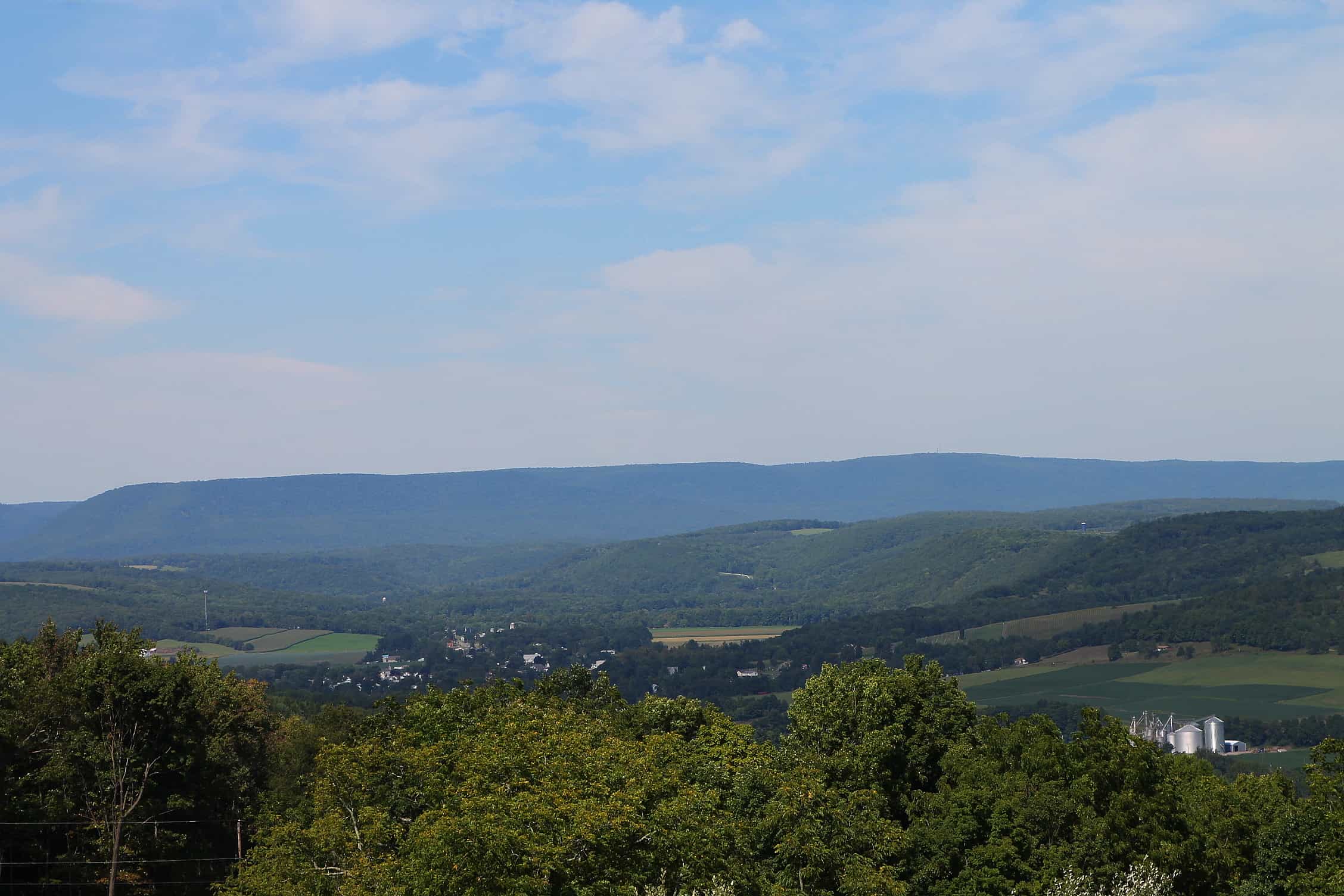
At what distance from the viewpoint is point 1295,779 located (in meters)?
132

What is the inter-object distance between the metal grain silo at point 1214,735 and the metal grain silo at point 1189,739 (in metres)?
0.58

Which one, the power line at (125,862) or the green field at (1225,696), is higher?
the power line at (125,862)

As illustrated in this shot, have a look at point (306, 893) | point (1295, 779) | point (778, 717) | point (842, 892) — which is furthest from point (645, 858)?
point (778, 717)

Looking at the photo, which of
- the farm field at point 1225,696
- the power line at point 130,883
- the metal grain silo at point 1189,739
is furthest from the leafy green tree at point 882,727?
the farm field at point 1225,696

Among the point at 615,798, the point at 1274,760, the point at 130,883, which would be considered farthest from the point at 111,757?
the point at 1274,760

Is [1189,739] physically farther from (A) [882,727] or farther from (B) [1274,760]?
(A) [882,727]

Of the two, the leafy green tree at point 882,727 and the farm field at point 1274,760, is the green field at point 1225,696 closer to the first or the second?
the farm field at point 1274,760

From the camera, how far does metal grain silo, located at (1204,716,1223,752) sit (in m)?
151

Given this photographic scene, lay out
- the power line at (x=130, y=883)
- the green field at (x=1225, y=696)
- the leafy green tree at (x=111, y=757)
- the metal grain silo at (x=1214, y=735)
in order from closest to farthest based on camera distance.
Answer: the power line at (x=130, y=883) → the leafy green tree at (x=111, y=757) → the metal grain silo at (x=1214, y=735) → the green field at (x=1225, y=696)

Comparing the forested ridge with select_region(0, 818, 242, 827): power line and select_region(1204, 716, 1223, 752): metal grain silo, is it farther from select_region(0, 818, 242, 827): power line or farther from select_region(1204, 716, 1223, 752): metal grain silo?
select_region(1204, 716, 1223, 752): metal grain silo

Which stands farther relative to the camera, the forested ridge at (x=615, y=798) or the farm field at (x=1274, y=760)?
the farm field at (x=1274, y=760)

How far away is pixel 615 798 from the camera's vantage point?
36.0 metres

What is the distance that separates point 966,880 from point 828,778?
857 centimetres

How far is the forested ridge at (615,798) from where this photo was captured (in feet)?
120
